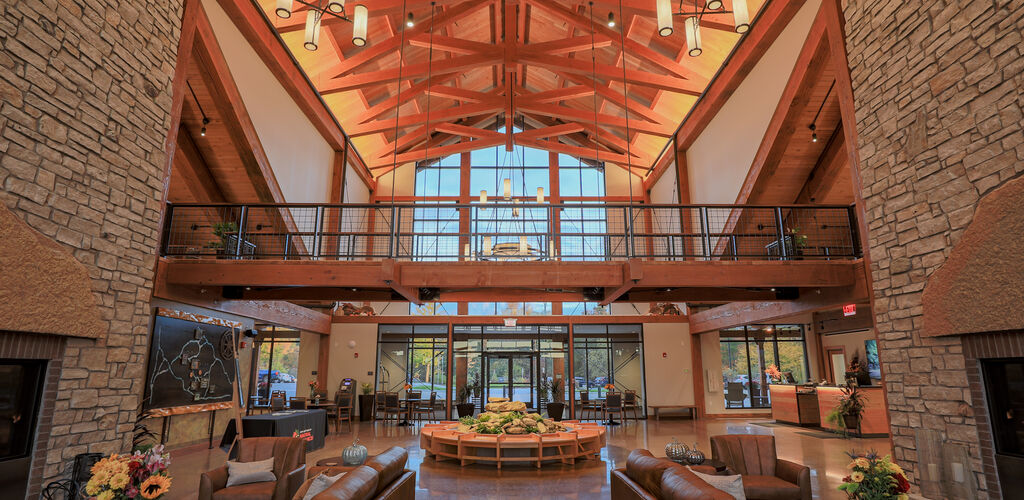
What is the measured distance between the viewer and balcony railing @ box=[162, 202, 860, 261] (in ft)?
26.5

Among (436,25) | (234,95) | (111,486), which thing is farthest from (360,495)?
(436,25)

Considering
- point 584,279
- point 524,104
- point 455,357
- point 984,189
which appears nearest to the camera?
point 984,189

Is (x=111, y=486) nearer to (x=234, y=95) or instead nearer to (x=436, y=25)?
(x=234, y=95)

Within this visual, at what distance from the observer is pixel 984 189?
14.4ft

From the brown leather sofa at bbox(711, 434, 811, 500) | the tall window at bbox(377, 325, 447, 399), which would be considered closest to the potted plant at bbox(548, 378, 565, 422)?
the tall window at bbox(377, 325, 447, 399)

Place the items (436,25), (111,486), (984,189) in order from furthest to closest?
(436,25) < (984,189) < (111,486)

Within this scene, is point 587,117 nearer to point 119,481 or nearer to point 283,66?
point 283,66

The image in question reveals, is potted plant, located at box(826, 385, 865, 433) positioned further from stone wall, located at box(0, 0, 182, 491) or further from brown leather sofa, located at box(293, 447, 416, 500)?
stone wall, located at box(0, 0, 182, 491)

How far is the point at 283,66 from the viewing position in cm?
1031

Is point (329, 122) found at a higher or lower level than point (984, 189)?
higher

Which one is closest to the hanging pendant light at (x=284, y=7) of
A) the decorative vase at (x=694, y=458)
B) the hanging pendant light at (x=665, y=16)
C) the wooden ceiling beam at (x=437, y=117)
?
the hanging pendant light at (x=665, y=16)

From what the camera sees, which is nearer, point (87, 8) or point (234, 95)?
point (87, 8)

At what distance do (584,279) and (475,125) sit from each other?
37.1ft

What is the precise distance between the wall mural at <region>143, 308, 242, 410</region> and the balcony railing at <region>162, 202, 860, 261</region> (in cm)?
119
